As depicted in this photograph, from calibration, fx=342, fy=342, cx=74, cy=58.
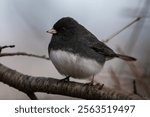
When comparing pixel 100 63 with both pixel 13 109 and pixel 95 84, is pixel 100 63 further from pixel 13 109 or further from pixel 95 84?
pixel 13 109

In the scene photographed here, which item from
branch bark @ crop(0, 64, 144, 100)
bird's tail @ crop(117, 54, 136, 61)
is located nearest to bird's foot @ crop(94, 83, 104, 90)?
branch bark @ crop(0, 64, 144, 100)

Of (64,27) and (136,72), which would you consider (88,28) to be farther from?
(136,72)

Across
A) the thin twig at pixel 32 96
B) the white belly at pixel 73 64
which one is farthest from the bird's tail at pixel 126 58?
the thin twig at pixel 32 96

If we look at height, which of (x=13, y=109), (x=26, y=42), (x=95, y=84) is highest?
(x=26, y=42)

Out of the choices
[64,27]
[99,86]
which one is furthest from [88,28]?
[99,86]

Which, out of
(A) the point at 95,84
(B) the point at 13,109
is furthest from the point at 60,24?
(B) the point at 13,109

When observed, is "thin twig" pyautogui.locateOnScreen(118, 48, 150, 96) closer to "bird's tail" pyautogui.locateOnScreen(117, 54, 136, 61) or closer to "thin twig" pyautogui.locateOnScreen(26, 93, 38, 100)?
"bird's tail" pyautogui.locateOnScreen(117, 54, 136, 61)
